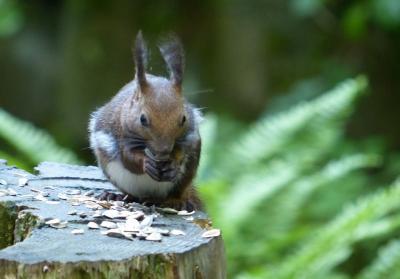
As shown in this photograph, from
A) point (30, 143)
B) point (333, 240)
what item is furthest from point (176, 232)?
point (30, 143)

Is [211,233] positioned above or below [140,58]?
below

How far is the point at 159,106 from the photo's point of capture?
10.1 feet

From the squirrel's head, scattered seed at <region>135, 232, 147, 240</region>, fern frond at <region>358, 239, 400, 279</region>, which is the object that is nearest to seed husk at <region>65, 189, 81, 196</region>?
the squirrel's head

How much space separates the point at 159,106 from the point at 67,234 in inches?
26.0

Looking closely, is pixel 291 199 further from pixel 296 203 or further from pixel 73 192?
pixel 73 192

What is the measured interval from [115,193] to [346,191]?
10.3ft

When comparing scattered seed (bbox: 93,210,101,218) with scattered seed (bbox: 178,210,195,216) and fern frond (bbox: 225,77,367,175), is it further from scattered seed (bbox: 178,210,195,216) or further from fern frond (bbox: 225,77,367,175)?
fern frond (bbox: 225,77,367,175)

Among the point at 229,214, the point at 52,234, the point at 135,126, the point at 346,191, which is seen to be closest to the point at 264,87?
the point at 346,191

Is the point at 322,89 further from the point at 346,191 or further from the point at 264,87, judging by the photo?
the point at 346,191

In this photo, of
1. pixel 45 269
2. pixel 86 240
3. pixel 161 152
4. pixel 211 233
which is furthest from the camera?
pixel 161 152

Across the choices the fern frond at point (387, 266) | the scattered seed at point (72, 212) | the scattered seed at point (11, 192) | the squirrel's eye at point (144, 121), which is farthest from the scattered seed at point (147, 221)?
the fern frond at point (387, 266)

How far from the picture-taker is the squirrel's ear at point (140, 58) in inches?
121

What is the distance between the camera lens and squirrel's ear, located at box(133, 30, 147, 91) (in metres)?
3.09

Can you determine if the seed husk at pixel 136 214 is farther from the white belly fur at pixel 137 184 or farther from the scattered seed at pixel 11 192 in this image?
the scattered seed at pixel 11 192
